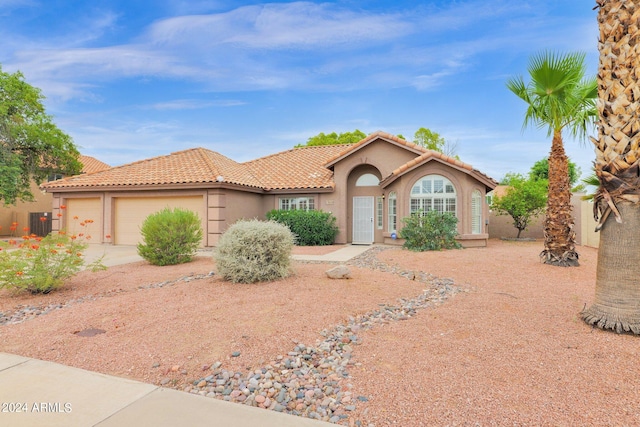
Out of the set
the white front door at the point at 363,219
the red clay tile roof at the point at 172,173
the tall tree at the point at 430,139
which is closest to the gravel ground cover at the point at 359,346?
the red clay tile roof at the point at 172,173

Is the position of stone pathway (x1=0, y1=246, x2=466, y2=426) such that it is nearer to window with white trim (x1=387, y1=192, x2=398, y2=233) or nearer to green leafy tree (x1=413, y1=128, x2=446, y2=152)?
window with white trim (x1=387, y1=192, x2=398, y2=233)

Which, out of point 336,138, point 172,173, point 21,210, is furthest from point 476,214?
point 21,210

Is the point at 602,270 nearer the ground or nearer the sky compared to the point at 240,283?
nearer the sky

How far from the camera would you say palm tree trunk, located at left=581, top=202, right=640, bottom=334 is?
4621 millimetres

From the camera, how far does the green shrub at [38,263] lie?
7.09 metres

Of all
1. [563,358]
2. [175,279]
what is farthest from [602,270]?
[175,279]

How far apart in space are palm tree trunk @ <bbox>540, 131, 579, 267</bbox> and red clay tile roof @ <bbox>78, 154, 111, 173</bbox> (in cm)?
3406

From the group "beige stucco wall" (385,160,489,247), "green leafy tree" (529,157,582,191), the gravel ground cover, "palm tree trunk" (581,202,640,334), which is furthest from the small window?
"green leafy tree" (529,157,582,191)

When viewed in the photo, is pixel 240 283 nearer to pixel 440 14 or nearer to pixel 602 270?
pixel 602 270

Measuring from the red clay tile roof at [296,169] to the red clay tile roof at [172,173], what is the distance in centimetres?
108

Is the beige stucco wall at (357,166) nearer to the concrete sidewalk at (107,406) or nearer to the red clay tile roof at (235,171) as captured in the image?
the red clay tile roof at (235,171)

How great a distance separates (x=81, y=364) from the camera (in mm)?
4223

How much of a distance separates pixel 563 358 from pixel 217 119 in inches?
726

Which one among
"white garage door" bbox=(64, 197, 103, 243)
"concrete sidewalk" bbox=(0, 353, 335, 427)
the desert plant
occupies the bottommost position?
"concrete sidewalk" bbox=(0, 353, 335, 427)
